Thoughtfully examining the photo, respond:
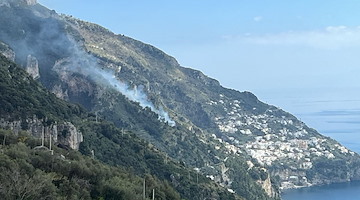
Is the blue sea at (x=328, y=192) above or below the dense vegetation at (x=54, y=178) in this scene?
below

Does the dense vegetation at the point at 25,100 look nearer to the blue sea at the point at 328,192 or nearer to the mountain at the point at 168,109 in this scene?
the mountain at the point at 168,109

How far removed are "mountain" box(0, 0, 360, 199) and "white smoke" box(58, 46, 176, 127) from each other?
0.30 m

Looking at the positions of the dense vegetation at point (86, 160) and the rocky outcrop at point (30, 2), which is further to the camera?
the rocky outcrop at point (30, 2)

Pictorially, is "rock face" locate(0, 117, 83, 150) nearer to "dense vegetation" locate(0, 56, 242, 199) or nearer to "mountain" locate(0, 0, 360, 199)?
"dense vegetation" locate(0, 56, 242, 199)

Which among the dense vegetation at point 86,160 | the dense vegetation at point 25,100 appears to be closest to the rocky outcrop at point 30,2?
the dense vegetation at point 25,100

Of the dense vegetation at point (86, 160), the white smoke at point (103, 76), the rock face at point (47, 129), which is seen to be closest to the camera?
the dense vegetation at point (86, 160)

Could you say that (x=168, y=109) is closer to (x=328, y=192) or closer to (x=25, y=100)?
(x=328, y=192)

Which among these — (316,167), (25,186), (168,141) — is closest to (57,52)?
(168,141)

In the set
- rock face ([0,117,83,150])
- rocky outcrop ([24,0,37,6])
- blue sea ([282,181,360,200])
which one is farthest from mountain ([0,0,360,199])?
blue sea ([282,181,360,200])

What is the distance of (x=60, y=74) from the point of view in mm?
95500

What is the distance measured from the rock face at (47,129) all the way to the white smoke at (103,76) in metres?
50.8

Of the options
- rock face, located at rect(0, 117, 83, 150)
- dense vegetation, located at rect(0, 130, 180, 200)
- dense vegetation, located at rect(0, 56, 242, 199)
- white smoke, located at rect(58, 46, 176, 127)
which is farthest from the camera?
white smoke, located at rect(58, 46, 176, 127)

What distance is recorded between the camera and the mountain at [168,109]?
3659 inches

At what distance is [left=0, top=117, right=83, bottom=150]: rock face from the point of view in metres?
46.9
